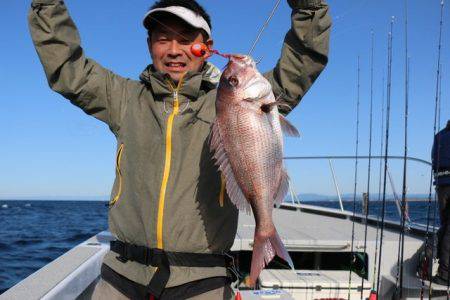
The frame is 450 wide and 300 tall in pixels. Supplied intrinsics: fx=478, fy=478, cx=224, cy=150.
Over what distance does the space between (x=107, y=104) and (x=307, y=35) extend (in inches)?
48.1

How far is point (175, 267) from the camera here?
2.58 metres

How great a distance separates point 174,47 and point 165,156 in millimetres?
694

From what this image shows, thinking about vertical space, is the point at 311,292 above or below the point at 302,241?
below

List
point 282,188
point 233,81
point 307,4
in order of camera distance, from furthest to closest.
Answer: point 307,4
point 282,188
point 233,81

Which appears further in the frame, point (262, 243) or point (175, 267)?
point (175, 267)

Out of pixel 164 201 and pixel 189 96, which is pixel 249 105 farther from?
pixel 164 201

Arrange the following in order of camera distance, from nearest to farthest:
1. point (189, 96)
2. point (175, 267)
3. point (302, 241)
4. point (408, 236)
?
1. point (175, 267)
2. point (189, 96)
3. point (302, 241)
4. point (408, 236)

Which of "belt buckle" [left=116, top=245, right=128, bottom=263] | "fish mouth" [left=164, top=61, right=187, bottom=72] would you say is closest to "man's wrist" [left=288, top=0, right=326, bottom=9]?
"fish mouth" [left=164, top=61, right=187, bottom=72]

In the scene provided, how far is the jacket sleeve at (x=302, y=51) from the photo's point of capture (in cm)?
260

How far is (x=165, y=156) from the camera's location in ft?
8.70

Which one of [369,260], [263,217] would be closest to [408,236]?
[369,260]

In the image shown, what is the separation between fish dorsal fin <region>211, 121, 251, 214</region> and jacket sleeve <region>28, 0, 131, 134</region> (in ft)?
2.43

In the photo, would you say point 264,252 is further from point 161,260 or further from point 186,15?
point 186,15

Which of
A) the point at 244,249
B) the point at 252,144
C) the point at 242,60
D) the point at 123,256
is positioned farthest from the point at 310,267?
the point at 242,60
